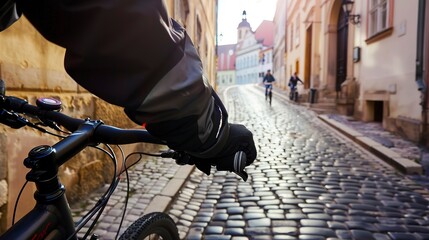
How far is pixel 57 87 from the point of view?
380 cm

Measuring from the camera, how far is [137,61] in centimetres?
85

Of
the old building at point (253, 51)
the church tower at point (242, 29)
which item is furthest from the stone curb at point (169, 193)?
the church tower at point (242, 29)

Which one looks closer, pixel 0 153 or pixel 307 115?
pixel 0 153

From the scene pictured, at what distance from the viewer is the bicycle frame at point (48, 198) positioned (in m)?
1.08

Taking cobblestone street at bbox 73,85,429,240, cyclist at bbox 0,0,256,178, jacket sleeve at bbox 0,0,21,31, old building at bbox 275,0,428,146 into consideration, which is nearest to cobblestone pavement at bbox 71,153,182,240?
cobblestone street at bbox 73,85,429,240

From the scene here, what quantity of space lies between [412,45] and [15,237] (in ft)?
28.5

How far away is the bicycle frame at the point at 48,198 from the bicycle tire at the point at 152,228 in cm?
49

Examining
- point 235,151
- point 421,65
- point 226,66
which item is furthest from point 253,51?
point 235,151

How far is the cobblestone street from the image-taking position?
3516mm

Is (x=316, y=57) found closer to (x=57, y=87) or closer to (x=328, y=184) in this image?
(x=328, y=184)

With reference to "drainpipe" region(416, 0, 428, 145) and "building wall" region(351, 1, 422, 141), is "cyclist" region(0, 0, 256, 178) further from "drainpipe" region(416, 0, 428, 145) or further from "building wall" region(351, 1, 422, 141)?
"building wall" region(351, 1, 422, 141)

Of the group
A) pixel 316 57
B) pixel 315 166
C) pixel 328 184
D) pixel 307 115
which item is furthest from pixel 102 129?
pixel 316 57

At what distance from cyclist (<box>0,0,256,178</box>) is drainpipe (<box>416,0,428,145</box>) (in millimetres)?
7635

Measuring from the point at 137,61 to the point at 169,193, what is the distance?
12.2 feet
